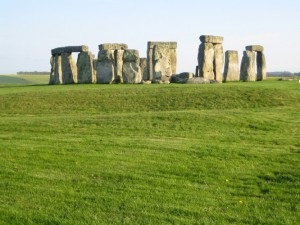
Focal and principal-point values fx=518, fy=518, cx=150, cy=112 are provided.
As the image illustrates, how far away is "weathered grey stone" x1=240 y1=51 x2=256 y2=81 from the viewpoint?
3366cm

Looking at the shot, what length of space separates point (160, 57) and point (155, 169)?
2328cm

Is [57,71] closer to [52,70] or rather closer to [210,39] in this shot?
[52,70]

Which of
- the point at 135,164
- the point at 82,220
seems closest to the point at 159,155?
the point at 135,164

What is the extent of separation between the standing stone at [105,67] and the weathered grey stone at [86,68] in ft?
2.37

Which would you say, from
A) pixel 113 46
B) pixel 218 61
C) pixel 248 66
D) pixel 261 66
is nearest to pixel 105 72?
pixel 113 46

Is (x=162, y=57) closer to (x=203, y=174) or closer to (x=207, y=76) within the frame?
(x=207, y=76)

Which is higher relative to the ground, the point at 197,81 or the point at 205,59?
the point at 205,59

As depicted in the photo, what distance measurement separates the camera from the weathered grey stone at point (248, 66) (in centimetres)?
3366

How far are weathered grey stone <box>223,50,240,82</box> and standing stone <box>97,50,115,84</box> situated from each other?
295 inches

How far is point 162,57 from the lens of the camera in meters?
33.8

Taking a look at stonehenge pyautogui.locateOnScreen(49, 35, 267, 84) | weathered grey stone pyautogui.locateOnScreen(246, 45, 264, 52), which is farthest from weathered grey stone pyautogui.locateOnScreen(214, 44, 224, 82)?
weathered grey stone pyautogui.locateOnScreen(246, 45, 264, 52)

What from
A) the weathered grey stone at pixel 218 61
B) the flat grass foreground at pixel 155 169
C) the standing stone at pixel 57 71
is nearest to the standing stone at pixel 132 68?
the standing stone at pixel 57 71

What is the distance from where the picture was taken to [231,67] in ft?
113

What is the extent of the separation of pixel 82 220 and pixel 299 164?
567cm
